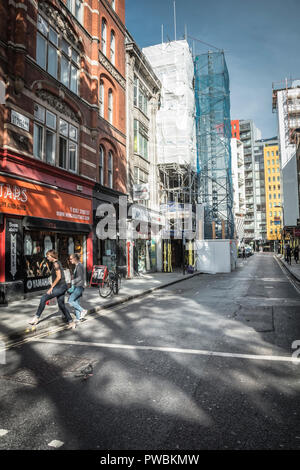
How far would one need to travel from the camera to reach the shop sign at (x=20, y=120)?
1180 centimetres

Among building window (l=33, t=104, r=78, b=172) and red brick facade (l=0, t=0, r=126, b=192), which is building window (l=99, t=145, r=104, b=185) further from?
building window (l=33, t=104, r=78, b=172)

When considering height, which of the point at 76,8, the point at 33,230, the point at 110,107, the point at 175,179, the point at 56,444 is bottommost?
the point at 56,444

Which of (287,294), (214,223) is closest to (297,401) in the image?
(287,294)

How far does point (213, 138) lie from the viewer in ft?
105

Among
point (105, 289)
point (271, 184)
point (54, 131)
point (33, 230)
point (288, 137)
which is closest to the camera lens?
point (105, 289)

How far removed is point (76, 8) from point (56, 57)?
14.6ft

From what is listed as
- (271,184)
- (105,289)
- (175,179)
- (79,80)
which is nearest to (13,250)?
(105,289)

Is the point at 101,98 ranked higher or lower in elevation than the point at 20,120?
higher

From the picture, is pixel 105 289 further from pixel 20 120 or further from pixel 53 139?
pixel 53 139

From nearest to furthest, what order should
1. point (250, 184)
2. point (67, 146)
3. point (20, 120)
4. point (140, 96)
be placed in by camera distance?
point (20, 120)
point (67, 146)
point (140, 96)
point (250, 184)
